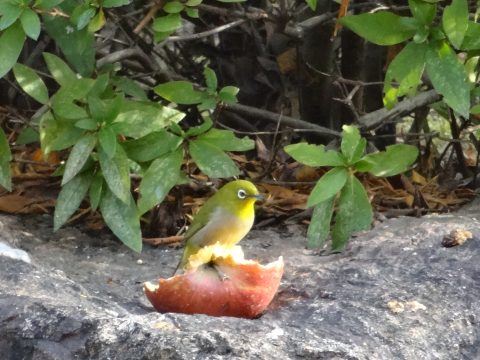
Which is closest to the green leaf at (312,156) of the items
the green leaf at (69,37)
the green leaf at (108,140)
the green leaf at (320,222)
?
the green leaf at (320,222)

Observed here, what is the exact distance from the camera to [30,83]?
12.3 feet

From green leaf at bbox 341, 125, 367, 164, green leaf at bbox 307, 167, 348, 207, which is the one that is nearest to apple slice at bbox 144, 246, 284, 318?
green leaf at bbox 307, 167, 348, 207

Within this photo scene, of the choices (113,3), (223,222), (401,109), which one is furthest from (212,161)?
(401,109)

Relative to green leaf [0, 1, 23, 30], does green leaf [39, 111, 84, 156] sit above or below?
below

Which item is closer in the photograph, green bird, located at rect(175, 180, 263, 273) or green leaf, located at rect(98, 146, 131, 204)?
green leaf, located at rect(98, 146, 131, 204)

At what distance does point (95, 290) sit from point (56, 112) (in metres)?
0.66

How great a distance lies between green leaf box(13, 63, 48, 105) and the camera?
3729 millimetres

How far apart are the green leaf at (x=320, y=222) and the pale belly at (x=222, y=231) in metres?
0.36

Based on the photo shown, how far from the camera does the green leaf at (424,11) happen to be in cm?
337

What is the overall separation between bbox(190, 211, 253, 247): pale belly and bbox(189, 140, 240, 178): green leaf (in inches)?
11.7

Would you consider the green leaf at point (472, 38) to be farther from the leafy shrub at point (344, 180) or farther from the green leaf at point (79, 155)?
the green leaf at point (79, 155)

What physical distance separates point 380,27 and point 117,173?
101 cm

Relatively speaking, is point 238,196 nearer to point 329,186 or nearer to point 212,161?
point 212,161

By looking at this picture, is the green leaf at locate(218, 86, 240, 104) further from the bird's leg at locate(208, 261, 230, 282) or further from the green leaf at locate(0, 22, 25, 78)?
the bird's leg at locate(208, 261, 230, 282)
